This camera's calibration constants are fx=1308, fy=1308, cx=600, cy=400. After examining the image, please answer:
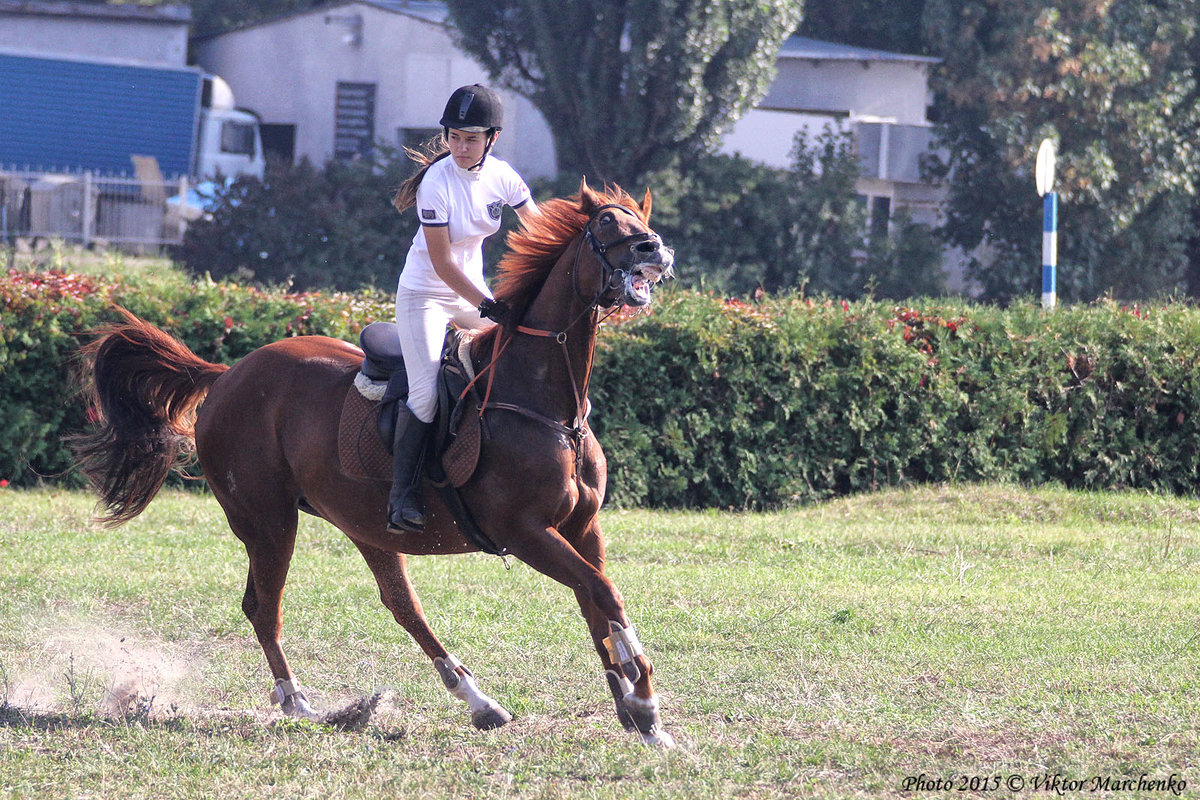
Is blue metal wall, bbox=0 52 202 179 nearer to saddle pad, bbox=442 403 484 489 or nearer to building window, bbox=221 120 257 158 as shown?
building window, bbox=221 120 257 158

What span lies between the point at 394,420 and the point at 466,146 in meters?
1.22

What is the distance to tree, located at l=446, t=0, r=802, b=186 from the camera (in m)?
22.1

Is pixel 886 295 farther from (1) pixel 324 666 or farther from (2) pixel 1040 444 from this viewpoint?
(1) pixel 324 666

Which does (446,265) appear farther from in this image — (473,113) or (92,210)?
(92,210)

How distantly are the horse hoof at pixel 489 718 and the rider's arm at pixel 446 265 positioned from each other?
1761mm

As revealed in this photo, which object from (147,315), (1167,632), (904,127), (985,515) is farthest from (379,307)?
(904,127)

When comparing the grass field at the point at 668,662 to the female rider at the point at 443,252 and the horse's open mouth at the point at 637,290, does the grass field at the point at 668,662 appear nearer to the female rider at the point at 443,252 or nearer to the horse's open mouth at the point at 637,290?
the female rider at the point at 443,252

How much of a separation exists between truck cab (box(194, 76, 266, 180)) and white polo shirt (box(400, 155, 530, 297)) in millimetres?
23524

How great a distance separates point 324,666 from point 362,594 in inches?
61.1

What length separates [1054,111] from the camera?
24672 millimetres

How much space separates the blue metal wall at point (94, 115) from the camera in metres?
27.0

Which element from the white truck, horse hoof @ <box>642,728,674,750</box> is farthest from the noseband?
the white truck

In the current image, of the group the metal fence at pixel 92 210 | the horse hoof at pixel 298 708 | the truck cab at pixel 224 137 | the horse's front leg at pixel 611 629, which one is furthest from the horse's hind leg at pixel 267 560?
the truck cab at pixel 224 137

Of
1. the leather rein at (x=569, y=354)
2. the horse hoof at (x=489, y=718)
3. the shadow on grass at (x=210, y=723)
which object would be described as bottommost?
the shadow on grass at (x=210, y=723)
